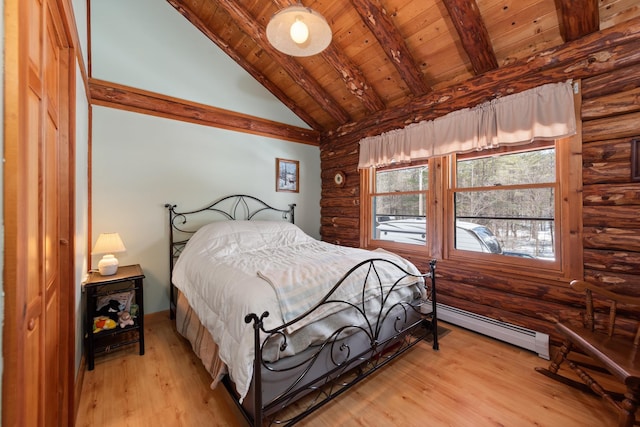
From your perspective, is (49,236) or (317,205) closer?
(49,236)

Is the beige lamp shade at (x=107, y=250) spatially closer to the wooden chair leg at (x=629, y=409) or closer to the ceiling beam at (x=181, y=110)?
the ceiling beam at (x=181, y=110)

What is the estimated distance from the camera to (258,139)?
3863 millimetres

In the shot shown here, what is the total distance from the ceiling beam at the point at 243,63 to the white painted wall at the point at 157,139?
2.8 inches

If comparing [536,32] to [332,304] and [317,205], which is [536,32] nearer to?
[332,304]

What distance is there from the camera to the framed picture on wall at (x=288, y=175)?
4.06 metres

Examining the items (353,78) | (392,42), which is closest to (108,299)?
(353,78)

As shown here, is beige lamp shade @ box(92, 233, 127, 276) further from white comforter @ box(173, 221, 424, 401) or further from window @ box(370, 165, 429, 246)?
window @ box(370, 165, 429, 246)

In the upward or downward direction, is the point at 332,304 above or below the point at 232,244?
below

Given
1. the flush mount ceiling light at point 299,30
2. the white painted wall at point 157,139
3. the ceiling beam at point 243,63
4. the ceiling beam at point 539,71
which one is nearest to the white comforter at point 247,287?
the white painted wall at point 157,139

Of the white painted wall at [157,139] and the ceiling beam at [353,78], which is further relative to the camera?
the ceiling beam at [353,78]

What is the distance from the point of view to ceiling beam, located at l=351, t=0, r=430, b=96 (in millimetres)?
2412

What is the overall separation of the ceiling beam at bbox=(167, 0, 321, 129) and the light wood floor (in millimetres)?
3574

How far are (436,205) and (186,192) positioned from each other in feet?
10.0

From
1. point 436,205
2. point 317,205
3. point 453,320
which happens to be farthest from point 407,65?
point 453,320
